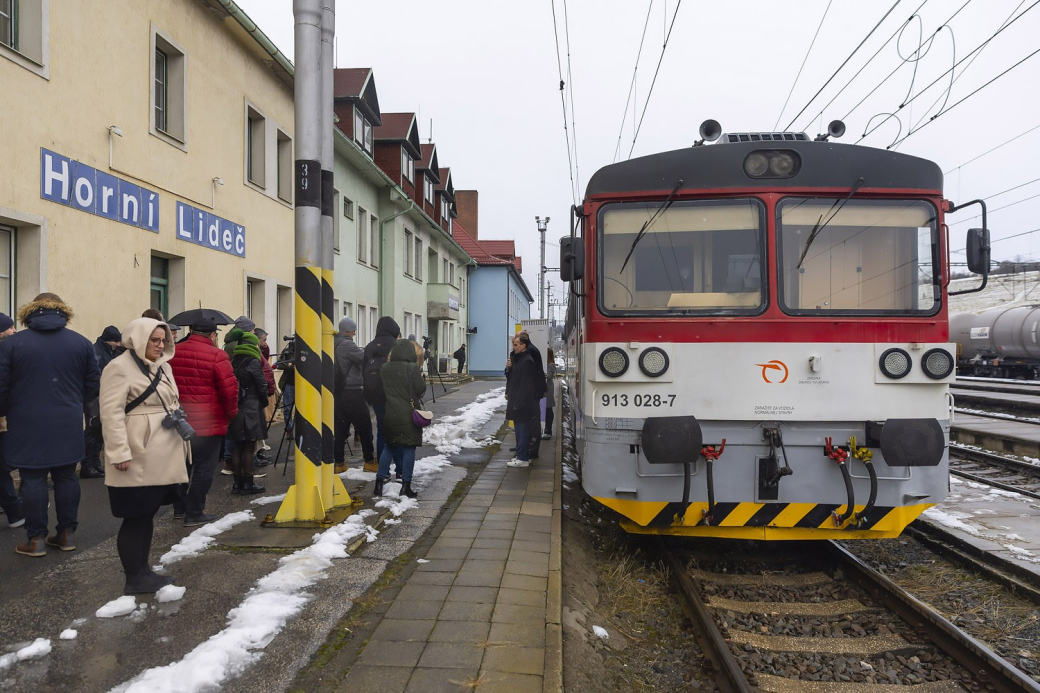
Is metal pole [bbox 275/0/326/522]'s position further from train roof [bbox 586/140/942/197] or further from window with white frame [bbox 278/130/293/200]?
window with white frame [bbox 278/130/293/200]

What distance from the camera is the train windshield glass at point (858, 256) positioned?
5.81 m

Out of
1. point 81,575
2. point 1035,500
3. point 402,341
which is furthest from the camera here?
point 1035,500

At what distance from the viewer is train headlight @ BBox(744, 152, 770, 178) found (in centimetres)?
589

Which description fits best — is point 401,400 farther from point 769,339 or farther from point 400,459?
point 769,339

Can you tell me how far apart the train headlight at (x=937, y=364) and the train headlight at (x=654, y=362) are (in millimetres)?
1835

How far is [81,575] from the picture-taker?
16.7 ft

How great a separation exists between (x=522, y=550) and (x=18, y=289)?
6283mm

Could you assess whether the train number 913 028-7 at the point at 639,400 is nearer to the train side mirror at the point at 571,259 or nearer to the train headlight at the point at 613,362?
the train headlight at the point at 613,362

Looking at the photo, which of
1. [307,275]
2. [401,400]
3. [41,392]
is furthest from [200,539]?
A: [401,400]

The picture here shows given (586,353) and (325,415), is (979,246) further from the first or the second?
(325,415)

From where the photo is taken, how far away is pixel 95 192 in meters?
9.53

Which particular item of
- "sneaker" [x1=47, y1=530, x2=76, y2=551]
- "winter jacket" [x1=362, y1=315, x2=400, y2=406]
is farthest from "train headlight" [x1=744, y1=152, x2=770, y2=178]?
"sneaker" [x1=47, y1=530, x2=76, y2=551]

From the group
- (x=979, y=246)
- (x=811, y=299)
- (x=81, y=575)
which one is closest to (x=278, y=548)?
(x=81, y=575)

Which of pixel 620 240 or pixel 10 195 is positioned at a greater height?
pixel 10 195
